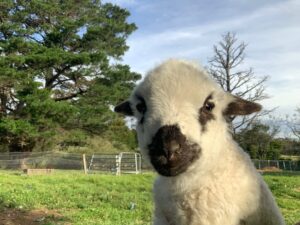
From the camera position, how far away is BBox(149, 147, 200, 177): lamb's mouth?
116 inches

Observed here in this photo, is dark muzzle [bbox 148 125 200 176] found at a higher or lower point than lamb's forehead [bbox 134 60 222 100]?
lower

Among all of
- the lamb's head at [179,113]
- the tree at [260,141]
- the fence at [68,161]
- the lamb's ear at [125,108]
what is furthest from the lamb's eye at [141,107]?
the tree at [260,141]

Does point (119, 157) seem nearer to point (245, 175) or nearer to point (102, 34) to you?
point (102, 34)

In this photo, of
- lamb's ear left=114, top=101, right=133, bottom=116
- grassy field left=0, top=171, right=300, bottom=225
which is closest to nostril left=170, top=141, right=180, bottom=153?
lamb's ear left=114, top=101, right=133, bottom=116

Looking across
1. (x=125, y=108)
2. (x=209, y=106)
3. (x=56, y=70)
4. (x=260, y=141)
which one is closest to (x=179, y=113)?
(x=209, y=106)

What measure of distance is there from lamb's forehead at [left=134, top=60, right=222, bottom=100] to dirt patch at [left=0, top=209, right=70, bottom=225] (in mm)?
5460

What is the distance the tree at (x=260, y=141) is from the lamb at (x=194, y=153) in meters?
40.9

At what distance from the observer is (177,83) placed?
3213 millimetres

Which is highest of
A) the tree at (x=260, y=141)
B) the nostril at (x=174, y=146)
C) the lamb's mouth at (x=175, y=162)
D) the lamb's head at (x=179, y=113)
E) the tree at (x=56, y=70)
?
the tree at (x=56, y=70)

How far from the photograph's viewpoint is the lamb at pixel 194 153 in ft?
9.86

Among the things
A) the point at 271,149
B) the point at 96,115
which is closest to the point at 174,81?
the point at 96,115

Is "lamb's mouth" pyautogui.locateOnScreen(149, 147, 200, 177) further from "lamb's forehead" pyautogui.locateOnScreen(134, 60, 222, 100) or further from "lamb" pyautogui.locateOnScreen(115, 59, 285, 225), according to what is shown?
"lamb's forehead" pyautogui.locateOnScreen(134, 60, 222, 100)

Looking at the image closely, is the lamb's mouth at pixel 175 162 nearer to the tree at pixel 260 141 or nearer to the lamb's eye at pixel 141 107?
the lamb's eye at pixel 141 107

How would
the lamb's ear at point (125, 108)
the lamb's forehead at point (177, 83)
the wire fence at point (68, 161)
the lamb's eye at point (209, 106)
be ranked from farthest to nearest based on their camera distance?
the wire fence at point (68, 161) < the lamb's ear at point (125, 108) < the lamb's eye at point (209, 106) < the lamb's forehead at point (177, 83)
